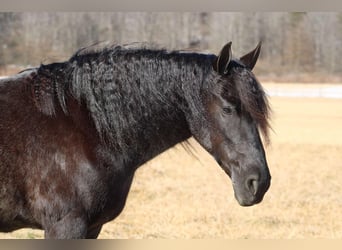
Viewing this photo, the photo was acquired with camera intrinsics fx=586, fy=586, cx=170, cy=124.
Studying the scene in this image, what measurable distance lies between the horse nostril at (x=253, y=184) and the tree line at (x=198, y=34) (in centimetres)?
1408

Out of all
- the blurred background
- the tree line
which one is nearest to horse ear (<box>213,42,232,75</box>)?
the blurred background

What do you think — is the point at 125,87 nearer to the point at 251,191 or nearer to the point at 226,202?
the point at 251,191

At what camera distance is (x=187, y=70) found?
3.74 metres

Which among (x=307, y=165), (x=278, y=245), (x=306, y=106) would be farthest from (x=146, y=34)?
(x=278, y=245)

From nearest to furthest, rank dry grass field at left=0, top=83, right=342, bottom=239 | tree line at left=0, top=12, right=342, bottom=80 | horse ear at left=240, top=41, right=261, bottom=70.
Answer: horse ear at left=240, top=41, right=261, bottom=70, dry grass field at left=0, top=83, right=342, bottom=239, tree line at left=0, top=12, right=342, bottom=80

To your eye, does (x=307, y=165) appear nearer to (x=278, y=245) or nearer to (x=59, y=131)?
(x=278, y=245)

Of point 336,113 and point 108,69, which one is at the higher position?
point 108,69

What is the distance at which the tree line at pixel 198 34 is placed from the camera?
20.5 metres

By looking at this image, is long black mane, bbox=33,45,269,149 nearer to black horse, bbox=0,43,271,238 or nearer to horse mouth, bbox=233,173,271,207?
black horse, bbox=0,43,271,238

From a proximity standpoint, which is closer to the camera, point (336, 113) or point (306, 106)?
point (336, 113)

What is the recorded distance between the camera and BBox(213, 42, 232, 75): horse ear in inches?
139

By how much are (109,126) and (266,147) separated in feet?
3.58

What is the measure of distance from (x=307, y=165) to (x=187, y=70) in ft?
24.6

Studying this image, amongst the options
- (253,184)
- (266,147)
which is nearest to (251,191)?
(253,184)
